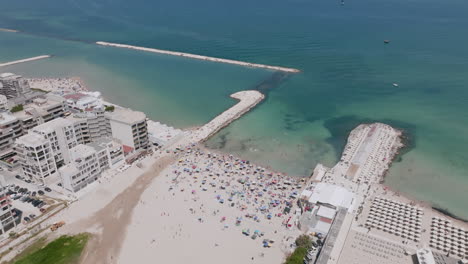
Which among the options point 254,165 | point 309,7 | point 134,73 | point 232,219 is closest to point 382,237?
point 232,219

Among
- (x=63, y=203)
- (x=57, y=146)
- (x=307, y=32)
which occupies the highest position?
(x=307, y=32)

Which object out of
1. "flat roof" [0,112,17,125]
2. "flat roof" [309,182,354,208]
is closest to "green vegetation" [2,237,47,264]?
"flat roof" [0,112,17,125]

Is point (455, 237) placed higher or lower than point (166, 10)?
lower

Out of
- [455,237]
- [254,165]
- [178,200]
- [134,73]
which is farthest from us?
[134,73]

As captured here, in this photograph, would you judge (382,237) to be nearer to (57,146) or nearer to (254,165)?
(254,165)

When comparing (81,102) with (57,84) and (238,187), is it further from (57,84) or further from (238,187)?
(57,84)

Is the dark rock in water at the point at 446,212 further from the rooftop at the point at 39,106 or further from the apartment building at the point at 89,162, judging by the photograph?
the rooftop at the point at 39,106
